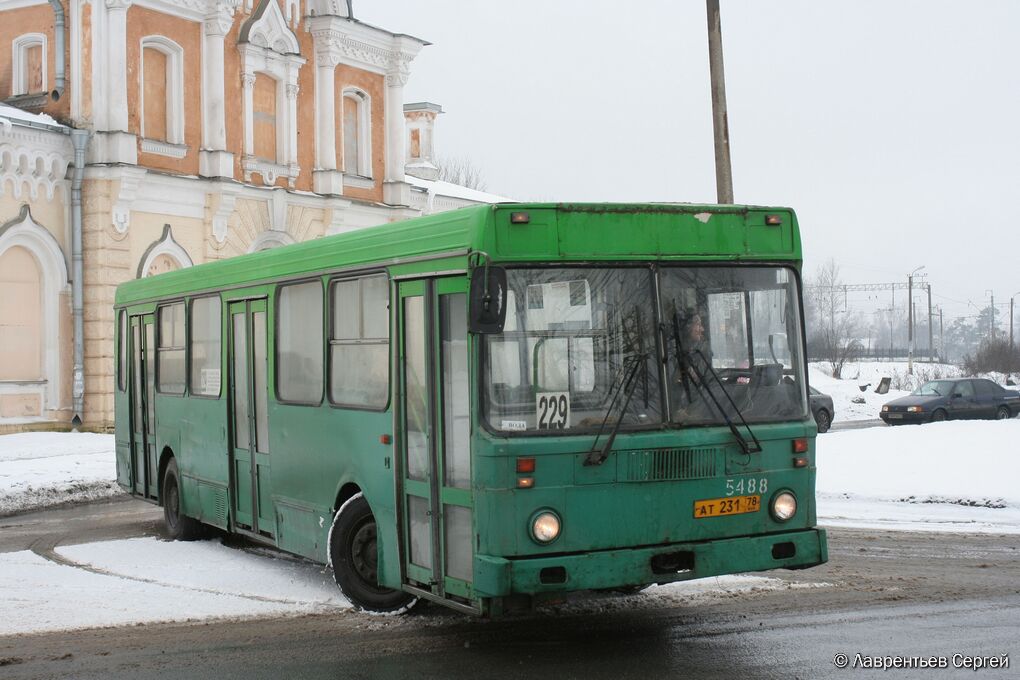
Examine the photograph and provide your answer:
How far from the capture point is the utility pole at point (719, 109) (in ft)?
60.3

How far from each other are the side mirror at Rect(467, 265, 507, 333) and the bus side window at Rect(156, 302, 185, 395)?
21.3 feet

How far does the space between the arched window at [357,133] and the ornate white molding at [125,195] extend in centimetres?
831

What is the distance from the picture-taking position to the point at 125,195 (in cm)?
2795

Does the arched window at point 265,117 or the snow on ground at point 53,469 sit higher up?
the arched window at point 265,117

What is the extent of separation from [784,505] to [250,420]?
505 cm

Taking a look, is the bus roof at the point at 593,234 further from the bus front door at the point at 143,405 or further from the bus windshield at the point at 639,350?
the bus front door at the point at 143,405

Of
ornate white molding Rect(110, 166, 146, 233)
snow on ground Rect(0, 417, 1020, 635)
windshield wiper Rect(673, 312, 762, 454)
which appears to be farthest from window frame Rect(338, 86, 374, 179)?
windshield wiper Rect(673, 312, 762, 454)

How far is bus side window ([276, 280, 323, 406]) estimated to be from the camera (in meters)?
9.81

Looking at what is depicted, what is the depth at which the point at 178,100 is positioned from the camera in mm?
29938

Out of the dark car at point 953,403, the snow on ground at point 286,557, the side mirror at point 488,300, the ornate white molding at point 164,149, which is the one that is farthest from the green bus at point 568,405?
the dark car at point 953,403

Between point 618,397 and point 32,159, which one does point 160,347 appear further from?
point 32,159

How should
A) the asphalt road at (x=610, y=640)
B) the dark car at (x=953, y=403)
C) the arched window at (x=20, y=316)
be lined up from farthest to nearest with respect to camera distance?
the dark car at (x=953, y=403)
the arched window at (x=20, y=316)
the asphalt road at (x=610, y=640)

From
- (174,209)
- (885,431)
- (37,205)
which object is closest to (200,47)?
(174,209)

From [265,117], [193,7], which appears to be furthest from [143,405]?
[265,117]
